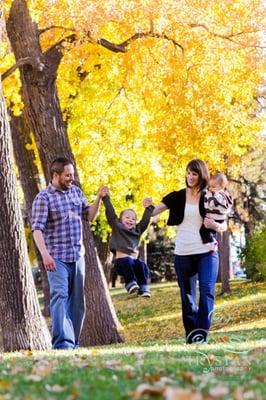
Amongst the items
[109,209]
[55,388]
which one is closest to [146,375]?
[55,388]

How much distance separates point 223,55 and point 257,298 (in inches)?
321

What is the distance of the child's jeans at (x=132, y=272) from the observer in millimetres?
11258

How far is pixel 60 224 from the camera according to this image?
8.74m

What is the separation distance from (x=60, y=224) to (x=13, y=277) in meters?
1.50

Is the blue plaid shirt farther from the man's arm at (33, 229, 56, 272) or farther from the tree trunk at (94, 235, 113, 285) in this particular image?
the tree trunk at (94, 235, 113, 285)

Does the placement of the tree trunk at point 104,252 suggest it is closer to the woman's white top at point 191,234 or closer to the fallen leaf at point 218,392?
the woman's white top at point 191,234

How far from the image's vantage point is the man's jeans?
8.65m

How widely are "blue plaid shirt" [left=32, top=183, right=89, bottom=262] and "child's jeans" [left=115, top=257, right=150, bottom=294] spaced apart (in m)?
2.48

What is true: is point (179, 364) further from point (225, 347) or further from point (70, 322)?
point (70, 322)

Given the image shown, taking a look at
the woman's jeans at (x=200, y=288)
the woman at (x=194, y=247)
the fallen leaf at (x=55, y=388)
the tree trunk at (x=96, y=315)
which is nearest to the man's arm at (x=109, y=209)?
the woman at (x=194, y=247)

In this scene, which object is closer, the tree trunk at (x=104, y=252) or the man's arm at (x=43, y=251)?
the man's arm at (x=43, y=251)

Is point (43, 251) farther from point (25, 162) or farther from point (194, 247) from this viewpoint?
point (25, 162)

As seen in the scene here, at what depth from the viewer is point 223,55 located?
16.0 m

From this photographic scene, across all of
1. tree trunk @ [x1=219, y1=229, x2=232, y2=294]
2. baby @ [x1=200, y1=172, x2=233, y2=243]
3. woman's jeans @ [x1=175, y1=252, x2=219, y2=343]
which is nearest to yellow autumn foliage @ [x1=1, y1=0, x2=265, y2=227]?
tree trunk @ [x1=219, y1=229, x2=232, y2=294]
